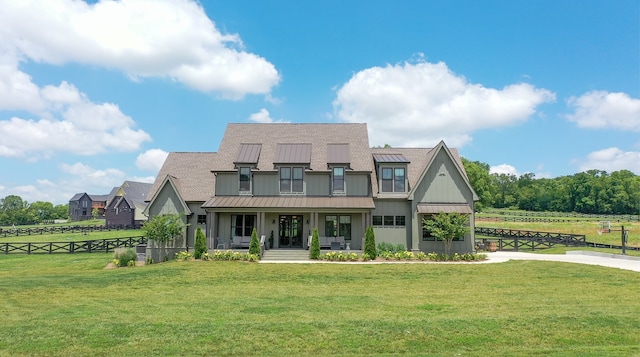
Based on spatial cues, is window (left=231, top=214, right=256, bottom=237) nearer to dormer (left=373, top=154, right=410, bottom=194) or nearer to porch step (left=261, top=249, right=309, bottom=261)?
porch step (left=261, top=249, right=309, bottom=261)

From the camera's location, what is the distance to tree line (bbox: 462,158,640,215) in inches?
4624

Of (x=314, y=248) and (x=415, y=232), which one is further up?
(x=415, y=232)

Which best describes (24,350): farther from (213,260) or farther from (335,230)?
(335,230)

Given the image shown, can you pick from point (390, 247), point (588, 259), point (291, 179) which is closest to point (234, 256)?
point (291, 179)

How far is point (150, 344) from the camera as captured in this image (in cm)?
885

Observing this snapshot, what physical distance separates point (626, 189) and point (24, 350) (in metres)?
146

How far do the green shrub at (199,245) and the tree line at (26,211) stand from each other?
100787mm

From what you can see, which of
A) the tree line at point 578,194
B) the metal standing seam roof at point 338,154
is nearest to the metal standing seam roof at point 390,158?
the metal standing seam roof at point 338,154

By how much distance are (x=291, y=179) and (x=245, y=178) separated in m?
3.29

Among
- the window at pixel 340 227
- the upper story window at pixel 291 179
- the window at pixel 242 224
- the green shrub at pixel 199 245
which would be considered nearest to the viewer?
the green shrub at pixel 199 245

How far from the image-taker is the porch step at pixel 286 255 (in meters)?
26.2

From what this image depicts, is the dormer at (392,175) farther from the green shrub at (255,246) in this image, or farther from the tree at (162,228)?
the tree at (162,228)

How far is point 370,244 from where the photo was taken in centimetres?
2602

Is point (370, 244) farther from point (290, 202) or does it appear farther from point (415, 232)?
point (290, 202)
